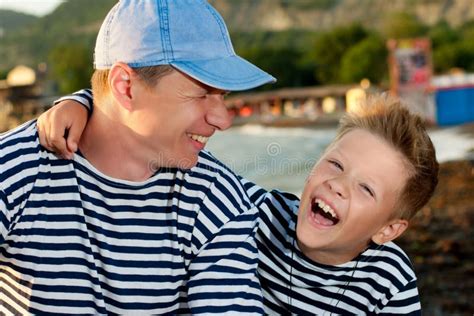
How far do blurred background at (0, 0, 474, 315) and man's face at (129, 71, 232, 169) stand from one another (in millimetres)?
714

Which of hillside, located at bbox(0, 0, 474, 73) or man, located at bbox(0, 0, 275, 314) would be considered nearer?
man, located at bbox(0, 0, 275, 314)

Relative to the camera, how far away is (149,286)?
1.88 metres

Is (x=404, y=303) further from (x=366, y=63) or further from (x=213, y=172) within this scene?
(x=366, y=63)

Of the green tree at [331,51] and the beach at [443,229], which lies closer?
the beach at [443,229]

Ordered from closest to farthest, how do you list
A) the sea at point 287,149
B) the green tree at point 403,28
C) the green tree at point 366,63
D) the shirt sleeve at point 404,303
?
the shirt sleeve at point 404,303, the sea at point 287,149, the green tree at point 366,63, the green tree at point 403,28

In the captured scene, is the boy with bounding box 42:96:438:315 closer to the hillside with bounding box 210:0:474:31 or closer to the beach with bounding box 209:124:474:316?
the beach with bounding box 209:124:474:316

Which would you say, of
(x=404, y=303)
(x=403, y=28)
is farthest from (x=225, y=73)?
(x=403, y=28)

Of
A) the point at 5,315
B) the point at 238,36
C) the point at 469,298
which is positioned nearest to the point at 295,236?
the point at 5,315

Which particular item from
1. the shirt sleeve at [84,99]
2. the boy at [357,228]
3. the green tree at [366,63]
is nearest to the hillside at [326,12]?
the green tree at [366,63]

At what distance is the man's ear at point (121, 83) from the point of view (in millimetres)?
1868

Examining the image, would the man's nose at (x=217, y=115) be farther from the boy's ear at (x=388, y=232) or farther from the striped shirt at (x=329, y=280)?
the boy's ear at (x=388, y=232)

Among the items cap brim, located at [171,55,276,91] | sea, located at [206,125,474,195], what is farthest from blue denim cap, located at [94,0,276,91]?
sea, located at [206,125,474,195]

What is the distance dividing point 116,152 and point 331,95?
24.2 meters

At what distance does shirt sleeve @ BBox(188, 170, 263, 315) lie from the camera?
1871mm
